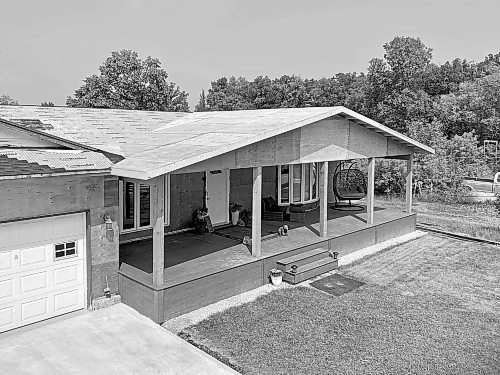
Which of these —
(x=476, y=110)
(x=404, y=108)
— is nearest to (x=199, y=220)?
(x=404, y=108)

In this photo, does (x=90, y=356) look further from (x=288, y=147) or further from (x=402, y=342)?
(x=288, y=147)

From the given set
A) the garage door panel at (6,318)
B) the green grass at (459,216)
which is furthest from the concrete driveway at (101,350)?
the green grass at (459,216)

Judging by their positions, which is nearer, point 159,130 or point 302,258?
point 302,258

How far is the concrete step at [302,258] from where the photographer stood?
10141 mm

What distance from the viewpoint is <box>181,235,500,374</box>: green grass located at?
6578mm

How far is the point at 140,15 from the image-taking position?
32.8m

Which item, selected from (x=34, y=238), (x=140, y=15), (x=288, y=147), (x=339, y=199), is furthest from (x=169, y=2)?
(x=34, y=238)

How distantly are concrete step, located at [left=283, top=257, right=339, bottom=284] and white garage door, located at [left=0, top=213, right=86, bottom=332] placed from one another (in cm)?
435

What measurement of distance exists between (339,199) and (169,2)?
14389 mm

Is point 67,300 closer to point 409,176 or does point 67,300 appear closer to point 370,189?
point 370,189

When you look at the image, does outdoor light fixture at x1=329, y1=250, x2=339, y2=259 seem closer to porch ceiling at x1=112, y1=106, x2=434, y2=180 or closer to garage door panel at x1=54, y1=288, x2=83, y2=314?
porch ceiling at x1=112, y1=106, x2=434, y2=180

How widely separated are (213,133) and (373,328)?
17.2 ft

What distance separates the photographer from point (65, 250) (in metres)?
8.03

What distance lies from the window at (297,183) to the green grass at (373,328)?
4.79 meters
